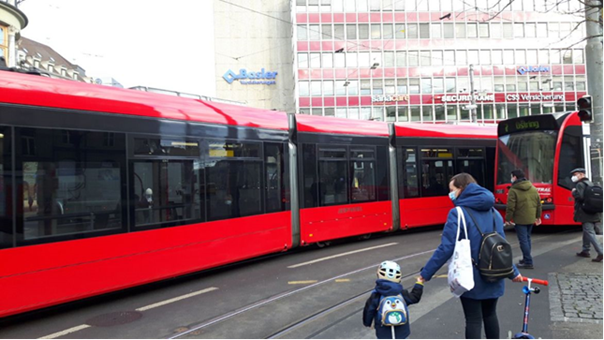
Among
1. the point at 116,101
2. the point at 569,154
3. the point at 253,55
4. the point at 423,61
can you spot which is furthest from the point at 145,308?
the point at 253,55

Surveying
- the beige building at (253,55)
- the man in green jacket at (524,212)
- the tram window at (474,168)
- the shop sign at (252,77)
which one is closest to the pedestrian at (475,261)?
the man in green jacket at (524,212)

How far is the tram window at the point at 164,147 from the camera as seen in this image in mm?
6934

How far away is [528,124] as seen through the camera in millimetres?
12523

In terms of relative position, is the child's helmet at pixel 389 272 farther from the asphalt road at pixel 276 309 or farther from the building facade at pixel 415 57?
the building facade at pixel 415 57

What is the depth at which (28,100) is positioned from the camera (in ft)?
18.7

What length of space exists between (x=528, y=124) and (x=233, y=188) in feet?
28.2

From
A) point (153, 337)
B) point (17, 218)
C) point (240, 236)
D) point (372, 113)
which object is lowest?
point (153, 337)

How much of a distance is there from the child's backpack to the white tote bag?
1.71 ft

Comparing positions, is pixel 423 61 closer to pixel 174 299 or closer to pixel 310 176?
pixel 310 176

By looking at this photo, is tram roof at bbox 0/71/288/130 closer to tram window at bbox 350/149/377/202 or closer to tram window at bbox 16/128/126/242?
tram window at bbox 16/128/126/242

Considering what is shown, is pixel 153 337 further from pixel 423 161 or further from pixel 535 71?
pixel 535 71

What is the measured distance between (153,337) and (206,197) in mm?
3047

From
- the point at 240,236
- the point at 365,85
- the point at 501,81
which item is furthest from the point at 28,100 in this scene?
the point at 501,81

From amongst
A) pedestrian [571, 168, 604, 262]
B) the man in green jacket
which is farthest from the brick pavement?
pedestrian [571, 168, 604, 262]
